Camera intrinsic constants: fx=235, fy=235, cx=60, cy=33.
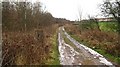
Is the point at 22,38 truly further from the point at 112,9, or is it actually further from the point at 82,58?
the point at 112,9

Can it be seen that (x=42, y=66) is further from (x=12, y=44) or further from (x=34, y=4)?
(x=34, y=4)

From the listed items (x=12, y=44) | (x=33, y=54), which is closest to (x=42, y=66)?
(x=33, y=54)

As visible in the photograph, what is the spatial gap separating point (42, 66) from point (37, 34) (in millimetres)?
8687

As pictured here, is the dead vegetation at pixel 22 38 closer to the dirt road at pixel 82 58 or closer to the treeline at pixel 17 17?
the treeline at pixel 17 17

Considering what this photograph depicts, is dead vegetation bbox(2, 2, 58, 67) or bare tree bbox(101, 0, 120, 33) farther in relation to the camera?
bare tree bbox(101, 0, 120, 33)

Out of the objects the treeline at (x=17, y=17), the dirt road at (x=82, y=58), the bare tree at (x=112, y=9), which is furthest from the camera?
the treeline at (x=17, y=17)

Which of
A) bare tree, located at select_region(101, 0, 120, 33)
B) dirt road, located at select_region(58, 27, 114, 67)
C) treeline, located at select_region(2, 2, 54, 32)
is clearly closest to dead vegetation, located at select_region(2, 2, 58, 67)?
treeline, located at select_region(2, 2, 54, 32)

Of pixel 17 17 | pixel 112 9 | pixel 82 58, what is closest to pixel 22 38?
pixel 82 58

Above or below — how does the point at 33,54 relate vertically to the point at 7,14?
below

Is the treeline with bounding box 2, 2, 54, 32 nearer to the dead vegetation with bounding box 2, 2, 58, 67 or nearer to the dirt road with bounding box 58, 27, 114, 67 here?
the dead vegetation with bounding box 2, 2, 58, 67

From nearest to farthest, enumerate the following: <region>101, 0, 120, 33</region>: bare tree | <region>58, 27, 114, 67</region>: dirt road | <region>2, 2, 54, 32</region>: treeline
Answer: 1. <region>58, 27, 114, 67</region>: dirt road
2. <region>101, 0, 120, 33</region>: bare tree
3. <region>2, 2, 54, 32</region>: treeline

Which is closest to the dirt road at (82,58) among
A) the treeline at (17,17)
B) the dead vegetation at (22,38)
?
the dead vegetation at (22,38)

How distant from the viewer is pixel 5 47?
378 inches

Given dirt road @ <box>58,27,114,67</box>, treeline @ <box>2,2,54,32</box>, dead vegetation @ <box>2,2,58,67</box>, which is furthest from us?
treeline @ <box>2,2,54,32</box>
